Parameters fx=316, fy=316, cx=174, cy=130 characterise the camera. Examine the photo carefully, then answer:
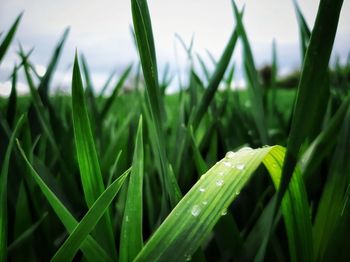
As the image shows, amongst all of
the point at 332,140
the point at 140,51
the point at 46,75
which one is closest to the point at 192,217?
the point at 140,51

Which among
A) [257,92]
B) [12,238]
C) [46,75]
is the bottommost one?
[12,238]

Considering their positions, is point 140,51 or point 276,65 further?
point 276,65

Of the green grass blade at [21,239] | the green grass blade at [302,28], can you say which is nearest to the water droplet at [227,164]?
the green grass blade at [21,239]

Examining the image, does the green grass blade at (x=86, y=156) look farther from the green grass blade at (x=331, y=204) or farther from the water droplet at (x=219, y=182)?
the green grass blade at (x=331, y=204)

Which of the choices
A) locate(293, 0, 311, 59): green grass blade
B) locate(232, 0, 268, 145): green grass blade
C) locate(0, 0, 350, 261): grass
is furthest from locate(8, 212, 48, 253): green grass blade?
locate(293, 0, 311, 59): green grass blade

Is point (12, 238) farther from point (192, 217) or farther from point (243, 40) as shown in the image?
point (243, 40)

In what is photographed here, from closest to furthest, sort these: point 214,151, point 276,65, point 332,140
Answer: point 332,140 → point 214,151 → point 276,65

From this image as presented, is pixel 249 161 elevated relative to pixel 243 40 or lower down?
lower down

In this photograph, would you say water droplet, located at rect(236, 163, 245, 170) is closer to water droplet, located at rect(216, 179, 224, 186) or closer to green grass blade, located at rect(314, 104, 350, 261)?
water droplet, located at rect(216, 179, 224, 186)
